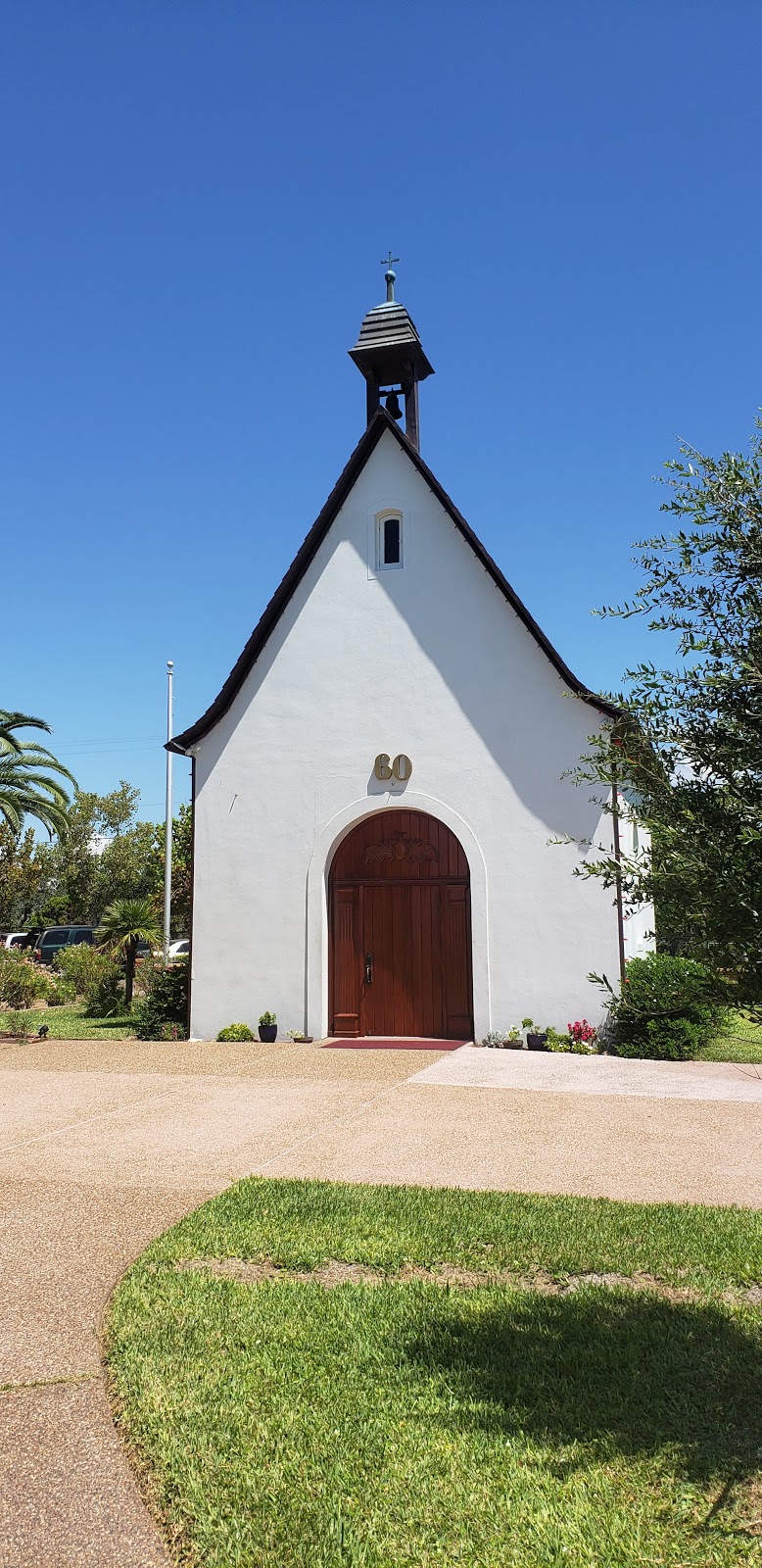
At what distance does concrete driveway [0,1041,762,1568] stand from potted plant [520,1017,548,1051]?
28.2 inches

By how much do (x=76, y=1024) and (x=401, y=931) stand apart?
8.20 m

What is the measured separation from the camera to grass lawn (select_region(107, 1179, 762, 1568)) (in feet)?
10.9

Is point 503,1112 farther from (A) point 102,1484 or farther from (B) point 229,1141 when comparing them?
(A) point 102,1484

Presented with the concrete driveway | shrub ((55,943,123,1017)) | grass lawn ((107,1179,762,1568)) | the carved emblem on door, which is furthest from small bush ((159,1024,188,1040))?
grass lawn ((107,1179,762,1568))

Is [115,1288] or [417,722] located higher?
[417,722]

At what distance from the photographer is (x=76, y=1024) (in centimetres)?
1988

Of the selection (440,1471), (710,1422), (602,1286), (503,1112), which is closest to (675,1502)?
(710,1422)

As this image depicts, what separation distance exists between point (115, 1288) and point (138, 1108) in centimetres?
487

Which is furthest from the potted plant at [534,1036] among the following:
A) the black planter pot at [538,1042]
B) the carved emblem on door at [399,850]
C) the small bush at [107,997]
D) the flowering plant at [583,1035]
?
the small bush at [107,997]

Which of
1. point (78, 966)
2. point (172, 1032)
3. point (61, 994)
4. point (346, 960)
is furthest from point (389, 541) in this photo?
point (61, 994)

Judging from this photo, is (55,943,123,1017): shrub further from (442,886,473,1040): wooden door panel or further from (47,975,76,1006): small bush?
(442,886,473,1040): wooden door panel

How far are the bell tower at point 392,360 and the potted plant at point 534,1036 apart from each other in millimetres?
9598

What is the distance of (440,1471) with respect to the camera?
3.63 meters

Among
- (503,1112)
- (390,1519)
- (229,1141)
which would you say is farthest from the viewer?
(503,1112)
